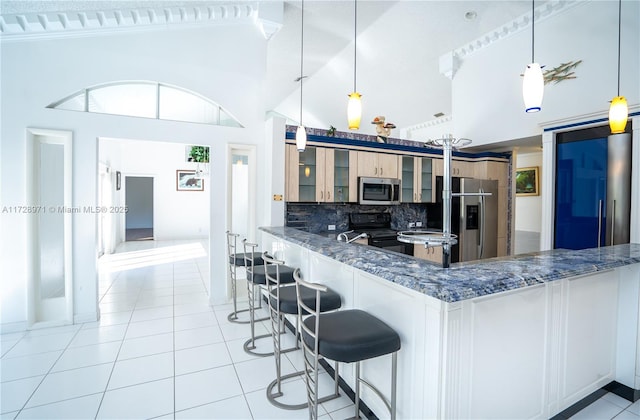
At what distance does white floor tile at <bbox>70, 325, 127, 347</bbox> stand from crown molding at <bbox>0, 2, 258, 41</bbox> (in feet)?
9.79

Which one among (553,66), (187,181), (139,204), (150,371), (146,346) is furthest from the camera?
(139,204)

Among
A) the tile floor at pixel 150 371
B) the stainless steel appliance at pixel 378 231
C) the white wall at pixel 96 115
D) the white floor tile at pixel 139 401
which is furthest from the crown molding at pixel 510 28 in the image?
the white floor tile at pixel 139 401

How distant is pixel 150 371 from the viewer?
2.41 m

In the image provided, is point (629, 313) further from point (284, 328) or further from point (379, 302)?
point (284, 328)

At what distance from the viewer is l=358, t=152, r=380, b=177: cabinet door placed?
4.30 meters

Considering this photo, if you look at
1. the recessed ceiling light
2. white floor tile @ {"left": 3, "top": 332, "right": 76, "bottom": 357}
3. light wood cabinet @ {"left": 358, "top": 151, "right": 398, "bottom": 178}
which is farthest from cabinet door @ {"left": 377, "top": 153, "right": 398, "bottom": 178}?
white floor tile @ {"left": 3, "top": 332, "right": 76, "bottom": 357}

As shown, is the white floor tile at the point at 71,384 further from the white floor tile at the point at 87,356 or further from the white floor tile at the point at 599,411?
the white floor tile at the point at 599,411

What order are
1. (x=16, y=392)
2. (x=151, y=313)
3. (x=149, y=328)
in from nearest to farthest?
(x=16, y=392) → (x=149, y=328) → (x=151, y=313)

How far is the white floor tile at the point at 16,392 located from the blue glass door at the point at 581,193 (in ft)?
17.4

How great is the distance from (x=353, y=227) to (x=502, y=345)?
317 centimetres

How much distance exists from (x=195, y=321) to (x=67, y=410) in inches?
57.3

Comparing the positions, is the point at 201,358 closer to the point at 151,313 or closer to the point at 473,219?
the point at 151,313

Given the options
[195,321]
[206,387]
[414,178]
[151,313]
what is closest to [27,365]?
[151,313]

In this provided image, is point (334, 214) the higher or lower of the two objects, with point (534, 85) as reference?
lower
